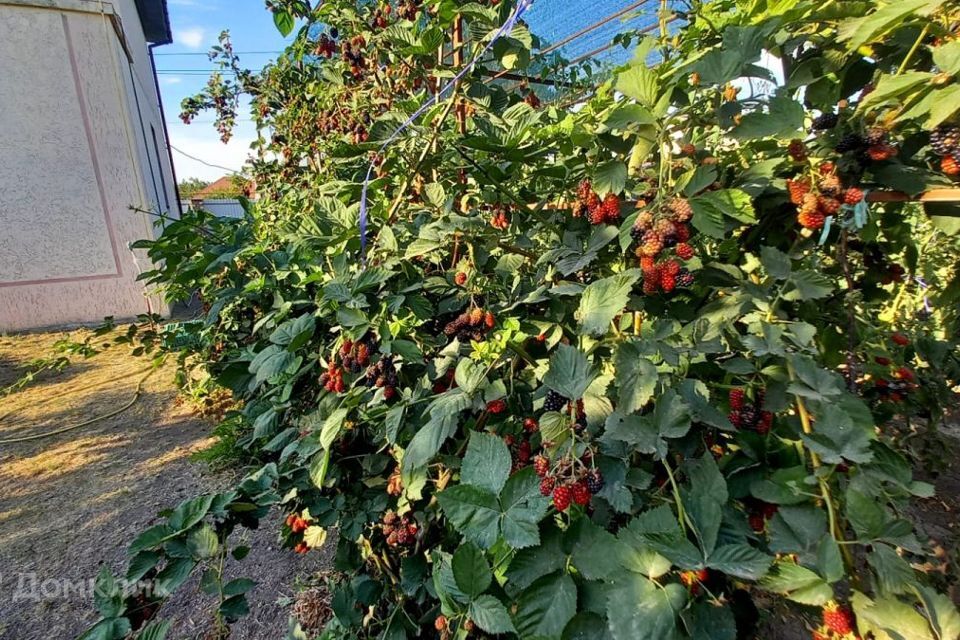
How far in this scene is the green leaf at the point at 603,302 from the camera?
0.66 m

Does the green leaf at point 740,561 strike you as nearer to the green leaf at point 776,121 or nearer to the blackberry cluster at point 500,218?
the green leaf at point 776,121

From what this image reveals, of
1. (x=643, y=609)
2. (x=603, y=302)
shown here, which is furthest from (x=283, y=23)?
(x=643, y=609)

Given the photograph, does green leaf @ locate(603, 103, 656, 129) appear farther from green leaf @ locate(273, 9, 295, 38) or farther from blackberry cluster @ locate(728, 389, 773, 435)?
green leaf @ locate(273, 9, 295, 38)

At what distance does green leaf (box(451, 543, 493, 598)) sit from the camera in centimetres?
61

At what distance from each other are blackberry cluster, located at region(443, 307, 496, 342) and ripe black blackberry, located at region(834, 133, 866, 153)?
562 millimetres

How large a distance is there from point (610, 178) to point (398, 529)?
2.59 ft

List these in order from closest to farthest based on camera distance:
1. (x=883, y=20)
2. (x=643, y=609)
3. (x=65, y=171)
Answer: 1. (x=643, y=609)
2. (x=883, y=20)
3. (x=65, y=171)

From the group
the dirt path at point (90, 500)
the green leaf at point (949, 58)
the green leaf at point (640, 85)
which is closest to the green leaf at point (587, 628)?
the green leaf at point (640, 85)

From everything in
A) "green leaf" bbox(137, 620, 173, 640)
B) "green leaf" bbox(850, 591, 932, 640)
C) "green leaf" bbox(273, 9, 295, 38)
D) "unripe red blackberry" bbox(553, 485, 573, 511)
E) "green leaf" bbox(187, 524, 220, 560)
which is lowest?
"green leaf" bbox(137, 620, 173, 640)

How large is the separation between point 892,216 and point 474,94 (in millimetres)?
879

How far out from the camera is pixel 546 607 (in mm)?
542

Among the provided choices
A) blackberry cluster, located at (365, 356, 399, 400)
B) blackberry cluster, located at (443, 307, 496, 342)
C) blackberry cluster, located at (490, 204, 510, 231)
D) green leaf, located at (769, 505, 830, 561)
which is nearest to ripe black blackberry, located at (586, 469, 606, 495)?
green leaf, located at (769, 505, 830, 561)

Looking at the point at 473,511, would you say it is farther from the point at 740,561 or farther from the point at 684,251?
the point at 684,251

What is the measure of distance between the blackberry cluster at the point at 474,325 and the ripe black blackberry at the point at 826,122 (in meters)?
0.57
